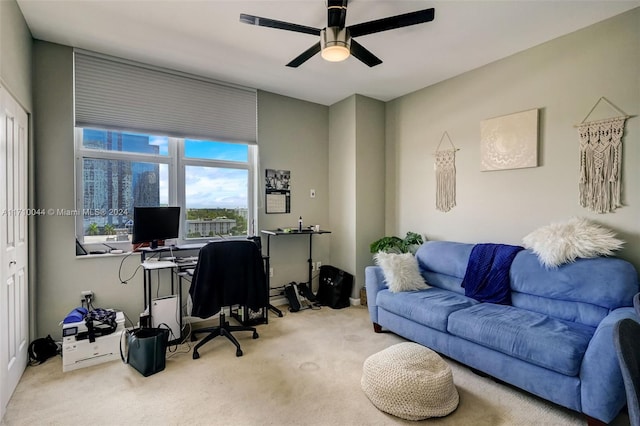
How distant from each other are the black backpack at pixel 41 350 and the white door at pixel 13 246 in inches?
2.3

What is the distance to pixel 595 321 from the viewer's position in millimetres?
2289

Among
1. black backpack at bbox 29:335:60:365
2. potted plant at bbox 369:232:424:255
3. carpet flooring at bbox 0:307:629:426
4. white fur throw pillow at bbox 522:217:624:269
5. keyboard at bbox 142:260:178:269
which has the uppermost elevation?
white fur throw pillow at bbox 522:217:624:269

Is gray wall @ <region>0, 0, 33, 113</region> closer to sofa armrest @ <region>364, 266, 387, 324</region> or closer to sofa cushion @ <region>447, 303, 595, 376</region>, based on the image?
sofa armrest @ <region>364, 266, 387, 324</region>

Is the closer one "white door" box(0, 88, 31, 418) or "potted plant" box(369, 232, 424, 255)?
"white door" box(0, 88, 31, 418)

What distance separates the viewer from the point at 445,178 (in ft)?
12.5

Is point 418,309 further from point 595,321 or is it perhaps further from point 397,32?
point 397,32

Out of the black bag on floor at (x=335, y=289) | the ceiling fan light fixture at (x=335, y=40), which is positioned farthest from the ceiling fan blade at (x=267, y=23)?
the black bag on floor at (x=335, y=289)

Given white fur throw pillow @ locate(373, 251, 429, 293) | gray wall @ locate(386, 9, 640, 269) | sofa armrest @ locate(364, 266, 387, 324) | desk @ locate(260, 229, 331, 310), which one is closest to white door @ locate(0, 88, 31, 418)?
desk @ locate(260, 229, 331, 310)

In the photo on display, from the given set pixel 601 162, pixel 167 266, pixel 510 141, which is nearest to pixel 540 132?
pixel 510 141

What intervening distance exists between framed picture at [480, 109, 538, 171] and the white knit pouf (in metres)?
2.11

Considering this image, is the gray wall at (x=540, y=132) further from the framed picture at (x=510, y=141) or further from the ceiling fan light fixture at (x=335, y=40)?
the ceiling fan light fixture at (x=335, y=40)

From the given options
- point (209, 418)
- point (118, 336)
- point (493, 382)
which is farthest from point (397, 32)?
point (118, 336)

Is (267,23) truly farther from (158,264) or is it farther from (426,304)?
(426,304)

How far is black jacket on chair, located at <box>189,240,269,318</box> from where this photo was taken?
271cm
